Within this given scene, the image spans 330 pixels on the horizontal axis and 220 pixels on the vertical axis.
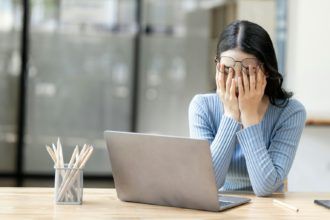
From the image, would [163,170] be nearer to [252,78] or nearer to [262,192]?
[262,192]

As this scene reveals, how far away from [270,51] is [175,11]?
4451 millimetres

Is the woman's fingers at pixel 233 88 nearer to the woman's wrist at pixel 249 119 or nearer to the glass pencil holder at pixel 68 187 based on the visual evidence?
the woman's wrist at pixel 249 119

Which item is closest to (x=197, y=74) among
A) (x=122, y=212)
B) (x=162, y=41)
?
(x=162, y=41)

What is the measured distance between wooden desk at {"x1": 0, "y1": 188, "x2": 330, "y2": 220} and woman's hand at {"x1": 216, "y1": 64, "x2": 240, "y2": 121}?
335mm

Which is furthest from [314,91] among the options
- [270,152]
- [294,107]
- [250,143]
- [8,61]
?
[8,61]

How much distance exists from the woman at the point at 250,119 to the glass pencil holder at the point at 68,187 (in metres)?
0.50

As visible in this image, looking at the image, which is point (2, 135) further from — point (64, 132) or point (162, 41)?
point (162, 41)

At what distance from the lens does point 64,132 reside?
21.5 feet

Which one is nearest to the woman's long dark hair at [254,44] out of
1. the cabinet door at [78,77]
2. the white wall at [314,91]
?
the white wall at [314,91]

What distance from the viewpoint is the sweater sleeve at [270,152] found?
2045 mm

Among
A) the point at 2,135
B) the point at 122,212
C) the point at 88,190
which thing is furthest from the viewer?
the point at 2,135

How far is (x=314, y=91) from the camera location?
168 inches

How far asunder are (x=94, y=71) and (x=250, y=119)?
4.51m

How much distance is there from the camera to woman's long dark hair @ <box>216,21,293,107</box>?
2164 millimetres
